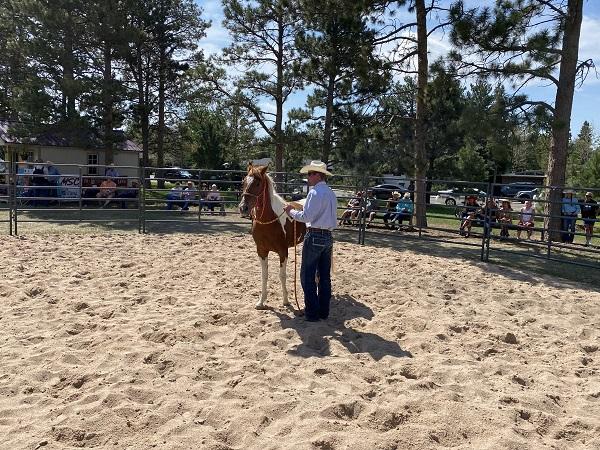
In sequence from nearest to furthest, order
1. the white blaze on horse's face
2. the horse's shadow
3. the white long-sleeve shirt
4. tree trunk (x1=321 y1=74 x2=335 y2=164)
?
the horse's shadow → the white long-sleeve shirt → the white blaze on horse's face → tree trunk (x1=321 y1=74 x2=335 y2=164)

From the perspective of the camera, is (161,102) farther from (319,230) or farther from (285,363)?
(285,363)

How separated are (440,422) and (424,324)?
2.02 m

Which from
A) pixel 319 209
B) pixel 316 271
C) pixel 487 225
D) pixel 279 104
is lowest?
pixel 316 271

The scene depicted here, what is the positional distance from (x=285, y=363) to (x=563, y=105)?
10.4 metres

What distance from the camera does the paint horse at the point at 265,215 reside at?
5379 mm

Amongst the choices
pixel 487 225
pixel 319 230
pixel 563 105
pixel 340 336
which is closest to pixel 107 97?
pixel 487 225

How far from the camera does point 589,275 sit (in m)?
8.36

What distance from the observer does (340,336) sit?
4.83 meters

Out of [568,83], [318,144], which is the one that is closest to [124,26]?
[318,144]

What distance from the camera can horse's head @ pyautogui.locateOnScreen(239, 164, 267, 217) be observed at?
210 inches

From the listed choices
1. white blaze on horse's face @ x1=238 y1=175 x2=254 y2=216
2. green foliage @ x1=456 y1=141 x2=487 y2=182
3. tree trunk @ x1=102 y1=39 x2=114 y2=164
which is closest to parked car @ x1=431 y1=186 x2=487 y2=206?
green foliage @ x1=456 y1=141 x2=487 y2=182

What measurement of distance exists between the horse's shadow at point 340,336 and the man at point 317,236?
0.63 feet

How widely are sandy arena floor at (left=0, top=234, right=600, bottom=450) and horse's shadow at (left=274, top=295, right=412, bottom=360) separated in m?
0.02

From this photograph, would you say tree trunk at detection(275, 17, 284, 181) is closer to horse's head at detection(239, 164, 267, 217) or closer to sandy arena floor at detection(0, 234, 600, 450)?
sandy arena floor at detection(0, 234, 600, 450)
